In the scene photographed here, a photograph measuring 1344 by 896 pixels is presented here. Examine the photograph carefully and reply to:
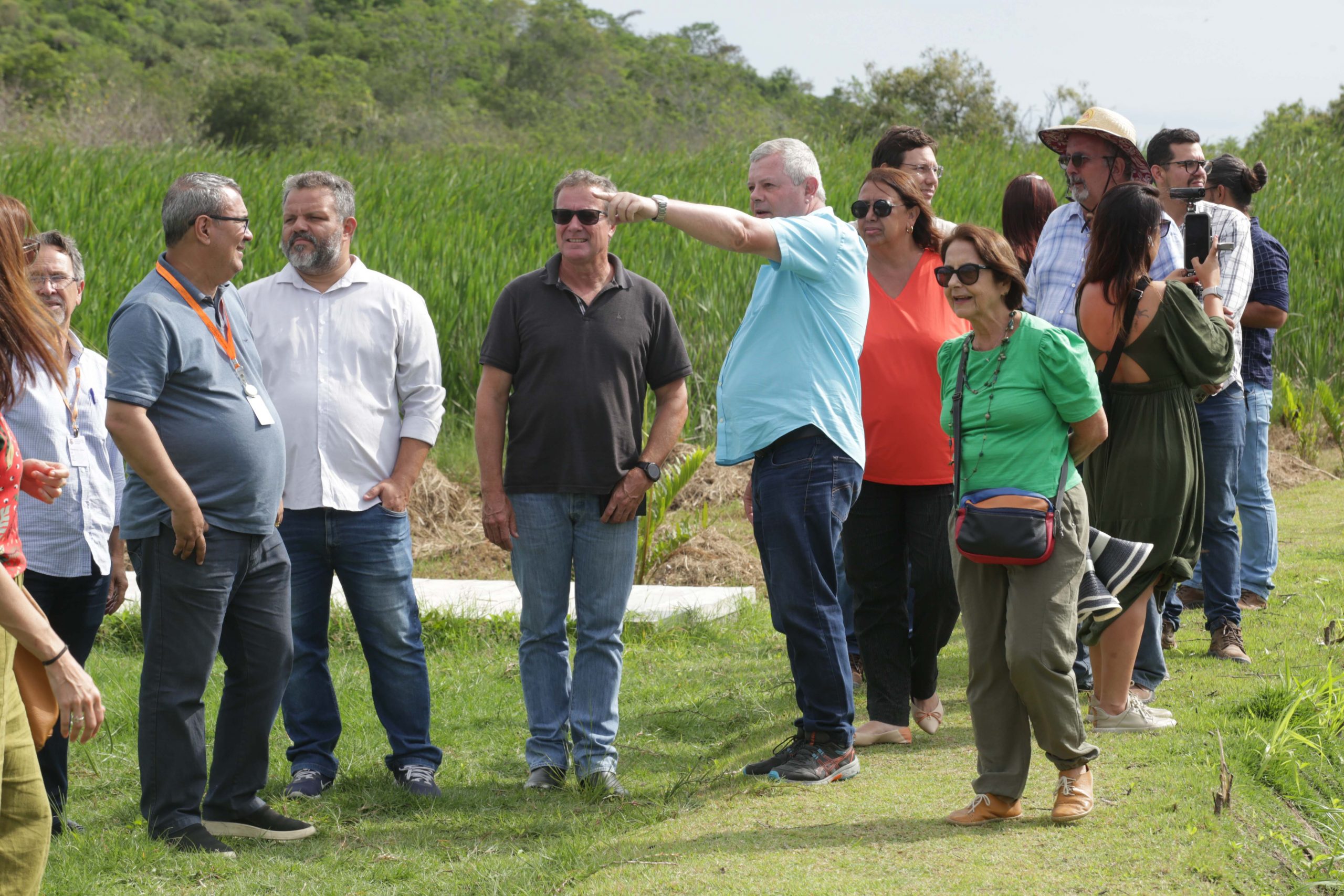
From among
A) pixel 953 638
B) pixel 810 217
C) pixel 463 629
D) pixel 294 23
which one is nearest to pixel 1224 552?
pixel 953 638

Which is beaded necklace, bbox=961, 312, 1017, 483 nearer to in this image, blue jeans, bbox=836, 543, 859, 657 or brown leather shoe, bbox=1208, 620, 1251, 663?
blue jeans, bbox=836, 543, 859, 657

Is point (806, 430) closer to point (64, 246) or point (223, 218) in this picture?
point (223, 218)

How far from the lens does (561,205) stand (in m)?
4.27

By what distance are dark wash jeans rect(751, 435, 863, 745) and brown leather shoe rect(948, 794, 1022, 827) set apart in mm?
549

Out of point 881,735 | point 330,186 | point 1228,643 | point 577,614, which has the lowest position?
point 881,735

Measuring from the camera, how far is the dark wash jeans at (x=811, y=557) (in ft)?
13.1

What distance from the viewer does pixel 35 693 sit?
8.59 ft

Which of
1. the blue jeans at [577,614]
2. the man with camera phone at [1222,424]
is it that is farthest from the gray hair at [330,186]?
the man with camera phone at [1222,424]

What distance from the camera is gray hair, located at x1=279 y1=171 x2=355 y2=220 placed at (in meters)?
4.37

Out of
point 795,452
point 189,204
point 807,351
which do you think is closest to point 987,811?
point 795,452

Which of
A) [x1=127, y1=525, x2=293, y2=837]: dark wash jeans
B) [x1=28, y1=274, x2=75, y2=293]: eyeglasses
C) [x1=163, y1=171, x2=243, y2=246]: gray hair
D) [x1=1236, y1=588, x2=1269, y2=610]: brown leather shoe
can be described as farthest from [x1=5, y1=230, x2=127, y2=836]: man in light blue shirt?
[x1=1236, y1=588, x2=1269, y2=610]: brown leather shoe

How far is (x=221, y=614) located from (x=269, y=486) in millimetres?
408

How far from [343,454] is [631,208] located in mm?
1448

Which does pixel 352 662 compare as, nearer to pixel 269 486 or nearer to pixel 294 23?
pixel 269 486
